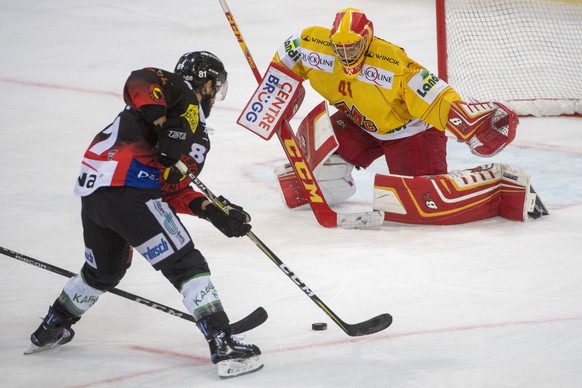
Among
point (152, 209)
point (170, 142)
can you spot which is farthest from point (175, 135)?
point (152, 209)

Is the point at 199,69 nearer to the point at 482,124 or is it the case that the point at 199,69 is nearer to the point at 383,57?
the point at 383,57

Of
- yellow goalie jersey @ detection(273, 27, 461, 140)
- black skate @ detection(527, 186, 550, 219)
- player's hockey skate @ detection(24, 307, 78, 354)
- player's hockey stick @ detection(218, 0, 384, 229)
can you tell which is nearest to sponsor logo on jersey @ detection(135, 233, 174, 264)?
player's hockey skate @ detection(24, 307, 78, 354)

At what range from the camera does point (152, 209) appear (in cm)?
342

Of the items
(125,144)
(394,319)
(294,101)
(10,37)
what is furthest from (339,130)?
(10,37)

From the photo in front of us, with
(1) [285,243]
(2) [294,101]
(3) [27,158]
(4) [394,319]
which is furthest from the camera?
(3) [27,158]

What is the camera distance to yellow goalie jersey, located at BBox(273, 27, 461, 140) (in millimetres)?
4941

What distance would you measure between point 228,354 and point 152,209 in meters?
0.53

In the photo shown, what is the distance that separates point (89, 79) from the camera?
25.6 feet

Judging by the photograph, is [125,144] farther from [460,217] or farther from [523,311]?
[460,217]

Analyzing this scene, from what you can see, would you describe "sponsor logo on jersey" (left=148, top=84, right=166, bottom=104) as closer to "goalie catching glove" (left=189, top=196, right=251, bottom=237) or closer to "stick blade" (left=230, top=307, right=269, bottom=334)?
"goalie catching glove" (left=189, top=196, right=251, bottom=237)

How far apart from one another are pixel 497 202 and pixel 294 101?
112 centimetres

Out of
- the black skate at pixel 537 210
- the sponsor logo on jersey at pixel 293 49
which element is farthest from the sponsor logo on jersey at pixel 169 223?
the black skate at pixel 537 210

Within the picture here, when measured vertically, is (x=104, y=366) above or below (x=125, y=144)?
below

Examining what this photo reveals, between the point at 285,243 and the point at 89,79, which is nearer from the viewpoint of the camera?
the point at 285,243
